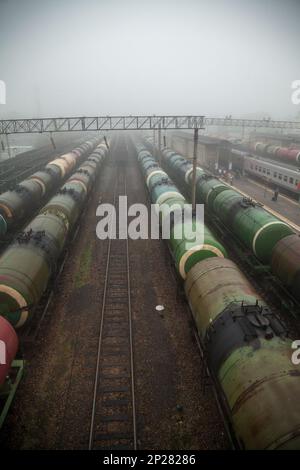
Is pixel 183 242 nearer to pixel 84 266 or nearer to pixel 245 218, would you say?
pixel 245 218

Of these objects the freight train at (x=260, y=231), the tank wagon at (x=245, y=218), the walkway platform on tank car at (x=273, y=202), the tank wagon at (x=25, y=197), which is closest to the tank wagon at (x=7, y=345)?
the tank wagon at (x=25, y=197)

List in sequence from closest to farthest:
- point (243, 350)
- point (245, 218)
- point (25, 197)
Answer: point (243, 350) < point (245, 218) < point (25, 197)

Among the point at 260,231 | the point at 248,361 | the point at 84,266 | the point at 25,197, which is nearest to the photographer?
the point at 248,361

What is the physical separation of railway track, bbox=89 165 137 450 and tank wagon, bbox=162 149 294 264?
27.3ft

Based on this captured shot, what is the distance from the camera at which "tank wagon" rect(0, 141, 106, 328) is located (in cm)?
1220

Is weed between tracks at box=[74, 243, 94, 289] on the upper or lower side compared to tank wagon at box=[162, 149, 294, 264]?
lower

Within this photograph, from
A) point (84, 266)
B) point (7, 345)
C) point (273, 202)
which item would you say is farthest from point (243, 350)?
point (273, 202)

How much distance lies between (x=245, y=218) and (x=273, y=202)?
18689 millimetres

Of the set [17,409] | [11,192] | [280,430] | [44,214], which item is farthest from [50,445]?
[11,192]

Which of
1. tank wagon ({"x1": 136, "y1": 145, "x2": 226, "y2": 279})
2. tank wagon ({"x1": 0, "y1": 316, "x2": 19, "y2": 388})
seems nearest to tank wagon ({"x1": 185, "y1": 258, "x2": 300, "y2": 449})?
tank wagon ({"x1": 136, "y1": 145, "x2": 226, "y2": 279})

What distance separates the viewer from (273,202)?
3534 centimetres

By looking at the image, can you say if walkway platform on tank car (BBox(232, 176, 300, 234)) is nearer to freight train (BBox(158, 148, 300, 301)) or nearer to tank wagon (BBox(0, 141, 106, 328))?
freight train (BBox(158, 148, 300, 301))

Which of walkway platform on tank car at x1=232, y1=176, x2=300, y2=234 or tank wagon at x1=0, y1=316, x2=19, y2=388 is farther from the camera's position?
walkway platform on tank car at x1=232, y1=176, x2=300, y2=234

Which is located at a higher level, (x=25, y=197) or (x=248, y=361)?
(x=25, y=197)
